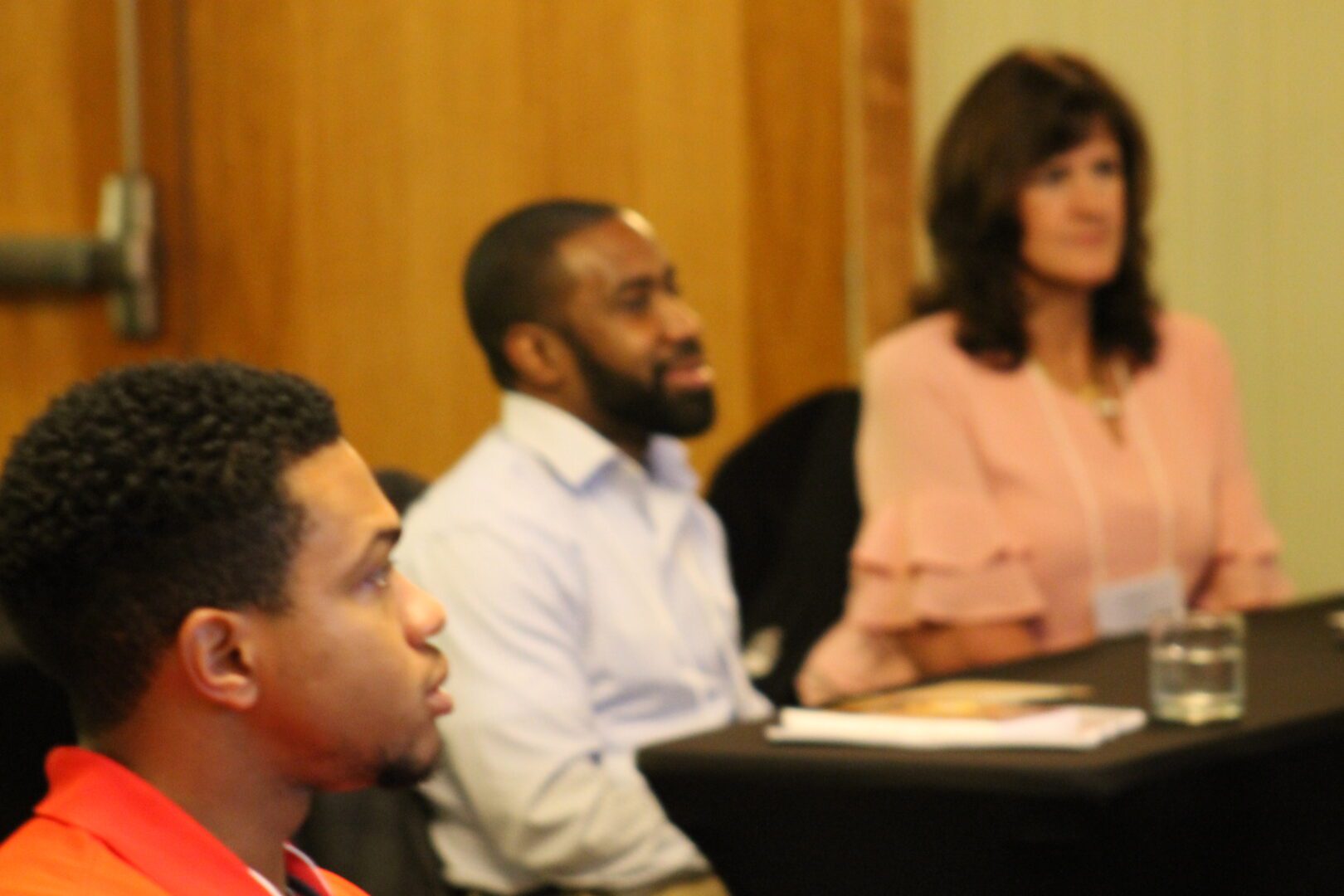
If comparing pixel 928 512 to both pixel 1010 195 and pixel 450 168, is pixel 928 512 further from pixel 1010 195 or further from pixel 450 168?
pixel 450 168

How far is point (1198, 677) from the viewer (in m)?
1.85

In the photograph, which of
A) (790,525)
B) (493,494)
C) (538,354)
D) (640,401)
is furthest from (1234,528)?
(493,494)

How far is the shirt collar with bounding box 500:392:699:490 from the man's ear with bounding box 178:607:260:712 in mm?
1234

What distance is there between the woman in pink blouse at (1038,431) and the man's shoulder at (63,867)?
1801 mm

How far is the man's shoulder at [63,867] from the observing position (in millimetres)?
924

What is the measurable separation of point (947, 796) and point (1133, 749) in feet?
0.58

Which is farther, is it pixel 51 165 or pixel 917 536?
pixel 51 165

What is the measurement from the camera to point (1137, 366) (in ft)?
9.46

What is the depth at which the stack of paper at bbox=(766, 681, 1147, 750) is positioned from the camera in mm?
1701

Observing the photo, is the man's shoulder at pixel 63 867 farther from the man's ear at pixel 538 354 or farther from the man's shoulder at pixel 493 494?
the man's ear at pixel 538 354

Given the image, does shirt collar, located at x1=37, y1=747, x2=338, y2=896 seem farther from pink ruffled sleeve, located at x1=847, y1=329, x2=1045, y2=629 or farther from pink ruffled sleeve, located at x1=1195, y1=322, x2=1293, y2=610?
pink ruffled sleeve, located at x1=1195, y1=322, x2=1293, y2=610

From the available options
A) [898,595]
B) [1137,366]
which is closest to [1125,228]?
[1137,366]

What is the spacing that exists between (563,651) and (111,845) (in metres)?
1.16

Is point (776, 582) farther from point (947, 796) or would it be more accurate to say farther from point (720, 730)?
point (947, 796)
